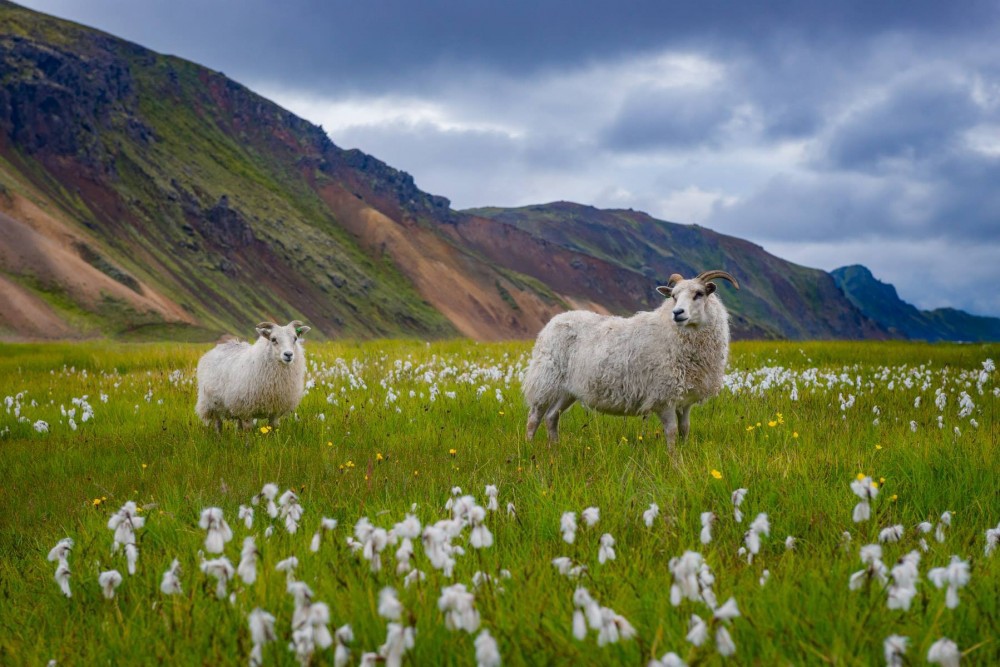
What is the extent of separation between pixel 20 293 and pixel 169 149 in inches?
2438

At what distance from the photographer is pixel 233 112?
486 feet

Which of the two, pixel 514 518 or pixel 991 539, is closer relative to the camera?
pixel 991 539

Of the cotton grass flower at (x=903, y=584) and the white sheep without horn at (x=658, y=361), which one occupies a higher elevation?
the white sheep without horn at (x=658, y=361)

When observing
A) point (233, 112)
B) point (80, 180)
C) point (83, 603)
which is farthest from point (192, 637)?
point (233, 112)

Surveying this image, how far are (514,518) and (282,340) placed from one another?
6869 millimetres

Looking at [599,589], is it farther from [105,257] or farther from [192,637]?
[105,257]

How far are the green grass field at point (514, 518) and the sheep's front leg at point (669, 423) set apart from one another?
309 millimetres

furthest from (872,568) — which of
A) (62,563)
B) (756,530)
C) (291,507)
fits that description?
(62,563)

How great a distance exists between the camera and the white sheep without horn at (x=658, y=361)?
824 centimetres

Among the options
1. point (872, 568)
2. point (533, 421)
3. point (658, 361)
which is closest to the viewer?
point (872, 568)

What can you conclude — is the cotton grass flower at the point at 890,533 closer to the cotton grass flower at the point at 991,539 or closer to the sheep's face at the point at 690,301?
the cotton grass flower at the point at 991,539

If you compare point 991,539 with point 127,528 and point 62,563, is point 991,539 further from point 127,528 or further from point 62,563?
point 62,563

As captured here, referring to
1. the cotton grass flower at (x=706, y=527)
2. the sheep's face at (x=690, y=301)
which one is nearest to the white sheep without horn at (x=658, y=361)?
the sheep's face at (x=690, y=301)

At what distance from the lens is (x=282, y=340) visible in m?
10.2
